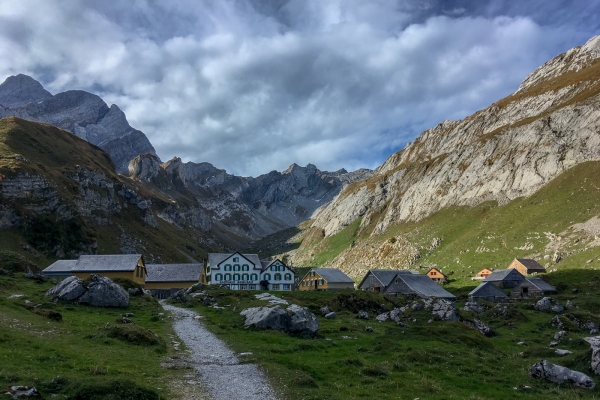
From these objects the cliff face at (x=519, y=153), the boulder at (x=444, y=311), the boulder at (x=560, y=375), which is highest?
the cliff face at (x=519, y=153)

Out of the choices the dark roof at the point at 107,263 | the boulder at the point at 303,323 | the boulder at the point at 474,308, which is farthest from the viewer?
the dark roof at the point at 107,263

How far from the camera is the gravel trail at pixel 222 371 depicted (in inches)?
765

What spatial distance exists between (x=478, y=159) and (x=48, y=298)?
16468 cm

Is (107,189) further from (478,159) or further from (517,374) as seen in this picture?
(517,374)

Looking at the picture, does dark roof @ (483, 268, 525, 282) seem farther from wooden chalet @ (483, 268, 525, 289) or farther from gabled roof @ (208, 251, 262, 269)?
gabled roof @ (208, 251, 262, 269)

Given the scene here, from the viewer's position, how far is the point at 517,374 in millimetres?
26500

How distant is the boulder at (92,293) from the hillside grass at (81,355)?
170 inches

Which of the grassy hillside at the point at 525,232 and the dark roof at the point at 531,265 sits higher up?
the grassy hillside at the point at 525,232

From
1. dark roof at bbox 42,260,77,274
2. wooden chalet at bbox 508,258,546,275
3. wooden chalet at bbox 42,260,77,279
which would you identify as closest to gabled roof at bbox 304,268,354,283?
wooden chalet at bbox 508,258,546,275

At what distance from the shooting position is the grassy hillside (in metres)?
105

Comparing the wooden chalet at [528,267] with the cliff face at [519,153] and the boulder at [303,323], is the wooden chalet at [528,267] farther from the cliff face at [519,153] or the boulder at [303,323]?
the boulder at [303,323]

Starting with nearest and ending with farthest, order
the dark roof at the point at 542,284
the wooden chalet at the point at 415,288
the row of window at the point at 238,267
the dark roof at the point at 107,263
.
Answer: the wooden chalet at the point at 415,288, the dark roof at the point at 107,263, the dark roof at the point at 542,284, the row of window at the point at 238,267

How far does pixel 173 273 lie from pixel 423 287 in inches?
2338

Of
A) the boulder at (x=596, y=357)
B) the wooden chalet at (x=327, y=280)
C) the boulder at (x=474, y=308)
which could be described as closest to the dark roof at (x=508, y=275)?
the boulder at (x=474, y=308)
